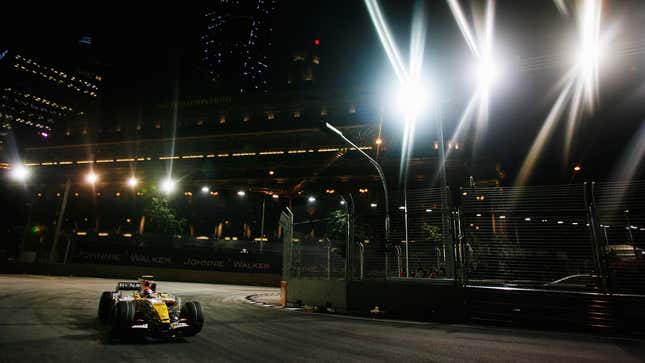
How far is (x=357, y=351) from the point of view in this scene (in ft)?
16.9

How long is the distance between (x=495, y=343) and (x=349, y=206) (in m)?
5.67

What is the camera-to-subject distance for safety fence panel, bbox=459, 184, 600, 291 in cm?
823

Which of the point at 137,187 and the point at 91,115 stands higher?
the point at 91,115

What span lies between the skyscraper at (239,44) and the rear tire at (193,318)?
3858 cm

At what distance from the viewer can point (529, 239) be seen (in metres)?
8.56

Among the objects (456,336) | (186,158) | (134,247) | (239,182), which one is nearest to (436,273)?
(456,336)

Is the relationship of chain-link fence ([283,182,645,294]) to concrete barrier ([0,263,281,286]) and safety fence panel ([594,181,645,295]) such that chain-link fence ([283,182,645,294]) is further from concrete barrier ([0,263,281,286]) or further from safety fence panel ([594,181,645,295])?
concrete barrier ([0,263,281,286])

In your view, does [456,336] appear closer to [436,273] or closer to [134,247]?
[436,273]

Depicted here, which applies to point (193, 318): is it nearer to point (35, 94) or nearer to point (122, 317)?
point (122, 317)

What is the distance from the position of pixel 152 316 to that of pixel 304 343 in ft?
9.01

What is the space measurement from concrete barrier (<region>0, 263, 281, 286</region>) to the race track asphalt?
19822 mm

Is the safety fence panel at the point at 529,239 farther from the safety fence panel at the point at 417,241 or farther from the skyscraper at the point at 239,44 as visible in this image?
the skyscraper at the point at 239,44

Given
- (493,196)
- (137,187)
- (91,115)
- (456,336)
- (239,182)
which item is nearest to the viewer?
(456,336)

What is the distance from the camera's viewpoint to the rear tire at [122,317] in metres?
5.38
